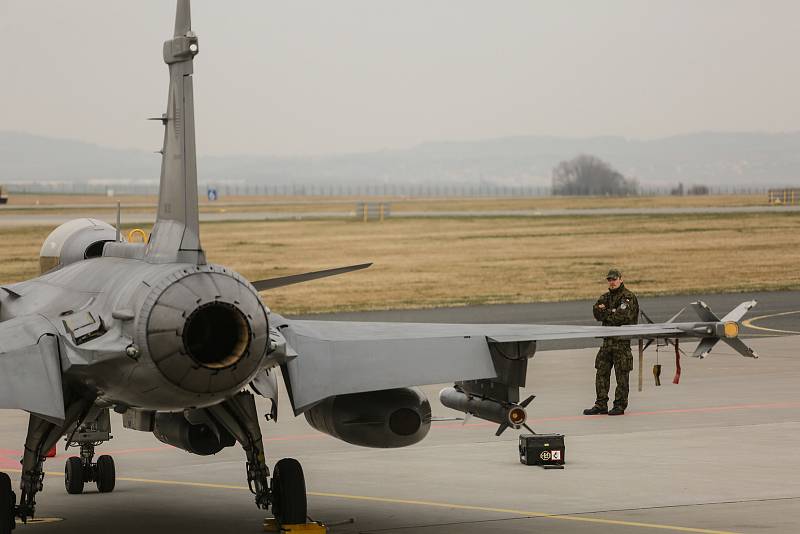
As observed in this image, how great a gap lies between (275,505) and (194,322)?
9.31 ft

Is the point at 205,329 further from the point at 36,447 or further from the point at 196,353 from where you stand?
the point at 36,447

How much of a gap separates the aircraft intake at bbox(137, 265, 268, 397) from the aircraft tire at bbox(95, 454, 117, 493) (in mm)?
6214

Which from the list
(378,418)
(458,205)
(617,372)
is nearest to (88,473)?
(378,418)

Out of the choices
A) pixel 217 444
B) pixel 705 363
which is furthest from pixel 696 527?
pixel 705 363

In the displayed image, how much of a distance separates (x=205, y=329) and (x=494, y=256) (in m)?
49.4

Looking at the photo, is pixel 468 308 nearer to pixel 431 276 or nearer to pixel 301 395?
pixel 431 276

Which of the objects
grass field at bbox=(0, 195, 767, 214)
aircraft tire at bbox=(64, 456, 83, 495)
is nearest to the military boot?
aircraft tire at bbox=(64, 456, 83, 495)

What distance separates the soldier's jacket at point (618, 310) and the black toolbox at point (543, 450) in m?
5.05

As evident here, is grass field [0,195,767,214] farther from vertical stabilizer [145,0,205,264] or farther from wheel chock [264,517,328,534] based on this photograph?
vertical stabilizer [145,0,205,264]

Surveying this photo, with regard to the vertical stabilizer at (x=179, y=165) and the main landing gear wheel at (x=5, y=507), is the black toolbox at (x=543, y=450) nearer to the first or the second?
the vertical stabilizer at (x=179, y=165)

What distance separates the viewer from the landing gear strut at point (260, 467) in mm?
13102

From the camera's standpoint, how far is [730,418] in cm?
2222

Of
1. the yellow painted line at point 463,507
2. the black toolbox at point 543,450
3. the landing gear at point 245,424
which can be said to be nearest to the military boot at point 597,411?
the black toolbox at point 543,450

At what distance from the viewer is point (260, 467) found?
1320 centimetres
